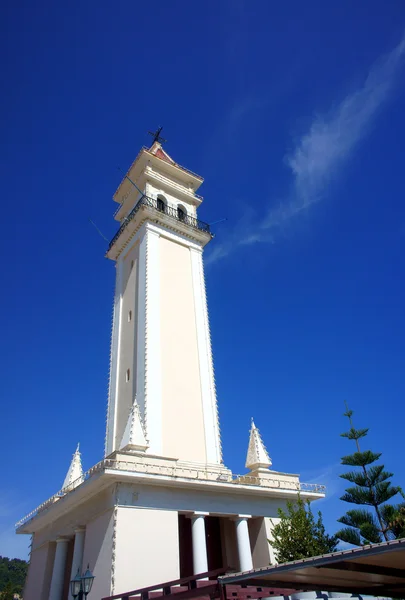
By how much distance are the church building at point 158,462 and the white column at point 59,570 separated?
4 cm

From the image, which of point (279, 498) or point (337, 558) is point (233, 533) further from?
point (337, 558)

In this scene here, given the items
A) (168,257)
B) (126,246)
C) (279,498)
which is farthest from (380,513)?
(126,246)

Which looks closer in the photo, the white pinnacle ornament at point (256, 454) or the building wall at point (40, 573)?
the building wall at point (40, 573)

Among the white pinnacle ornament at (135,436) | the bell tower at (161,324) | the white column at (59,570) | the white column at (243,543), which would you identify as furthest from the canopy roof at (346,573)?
the white column at (59,570)

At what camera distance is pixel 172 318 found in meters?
22.7

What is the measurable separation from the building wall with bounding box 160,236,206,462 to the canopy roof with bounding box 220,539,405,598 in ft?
34.2

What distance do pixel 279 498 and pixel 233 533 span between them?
88.8 inches

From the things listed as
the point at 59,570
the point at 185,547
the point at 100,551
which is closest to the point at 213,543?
the point at 185,547

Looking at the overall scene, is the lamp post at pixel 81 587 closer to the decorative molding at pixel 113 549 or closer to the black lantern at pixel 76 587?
the black lantern at pixel 76 587

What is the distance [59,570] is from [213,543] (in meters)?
5.93

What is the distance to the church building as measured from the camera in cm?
1428

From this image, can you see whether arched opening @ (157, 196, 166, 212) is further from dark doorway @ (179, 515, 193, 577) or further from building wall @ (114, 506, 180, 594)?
building wall @ (114, 506, 180, 594)

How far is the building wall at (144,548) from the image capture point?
521 inches

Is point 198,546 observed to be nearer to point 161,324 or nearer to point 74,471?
point 74,471
